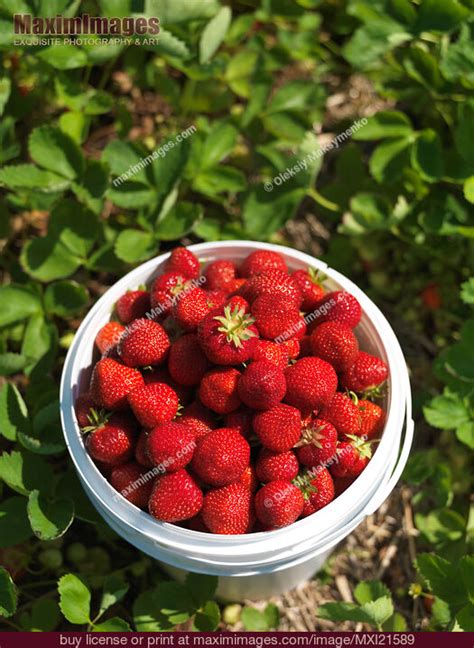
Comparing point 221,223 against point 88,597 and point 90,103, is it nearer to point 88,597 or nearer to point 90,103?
point 90,103

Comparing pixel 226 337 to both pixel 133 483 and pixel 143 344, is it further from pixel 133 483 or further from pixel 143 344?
pixel 133 483

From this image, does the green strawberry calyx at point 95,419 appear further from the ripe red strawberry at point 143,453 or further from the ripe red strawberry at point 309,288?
the ripe red strawberry at point 309,288

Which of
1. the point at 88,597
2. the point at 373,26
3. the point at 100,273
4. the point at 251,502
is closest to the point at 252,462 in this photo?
the point at 251,502
